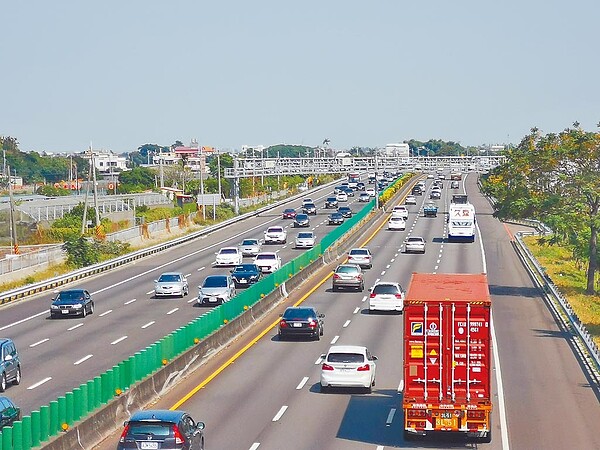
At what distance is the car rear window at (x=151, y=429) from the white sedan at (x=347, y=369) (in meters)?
11.4

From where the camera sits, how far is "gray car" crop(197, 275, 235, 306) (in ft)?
180

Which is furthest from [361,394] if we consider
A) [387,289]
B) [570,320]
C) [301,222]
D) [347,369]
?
[301,222]

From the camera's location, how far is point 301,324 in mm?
43312

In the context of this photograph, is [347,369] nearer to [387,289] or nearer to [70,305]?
[387,289]

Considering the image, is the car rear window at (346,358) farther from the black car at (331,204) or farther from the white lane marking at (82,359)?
the black car at (331,204)

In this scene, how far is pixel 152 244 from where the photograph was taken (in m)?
96.2

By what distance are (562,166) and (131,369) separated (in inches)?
1675

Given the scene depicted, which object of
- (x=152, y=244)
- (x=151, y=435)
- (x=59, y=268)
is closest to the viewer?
(x=151, y=435)

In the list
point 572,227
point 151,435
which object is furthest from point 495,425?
point 572,227

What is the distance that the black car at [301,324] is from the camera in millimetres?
43344

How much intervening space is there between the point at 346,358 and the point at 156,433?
11.8m

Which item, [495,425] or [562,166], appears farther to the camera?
[562,166]

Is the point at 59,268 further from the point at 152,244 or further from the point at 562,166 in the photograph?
the point at 562,166

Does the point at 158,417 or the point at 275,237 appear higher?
the point at 158,417
